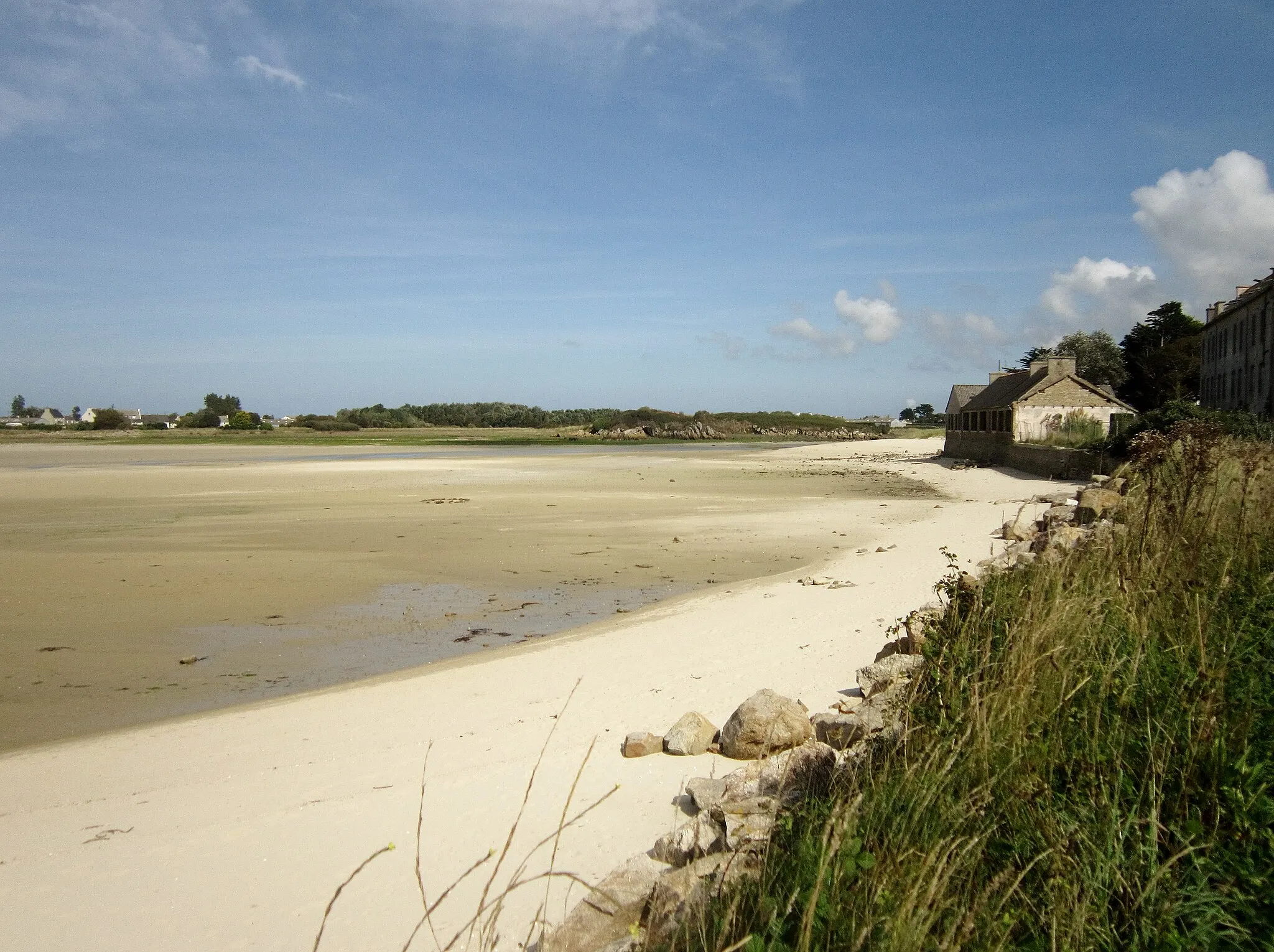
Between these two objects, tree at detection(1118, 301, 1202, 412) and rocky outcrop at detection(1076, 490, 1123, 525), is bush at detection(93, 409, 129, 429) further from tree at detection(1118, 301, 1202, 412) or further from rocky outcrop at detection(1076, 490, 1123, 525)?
rocky outcrop at detection(1076, 490, 1123, 525)

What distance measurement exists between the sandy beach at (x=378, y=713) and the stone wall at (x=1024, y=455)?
23.7ft

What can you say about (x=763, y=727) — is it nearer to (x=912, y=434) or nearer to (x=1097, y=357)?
(x=1097, y=357)

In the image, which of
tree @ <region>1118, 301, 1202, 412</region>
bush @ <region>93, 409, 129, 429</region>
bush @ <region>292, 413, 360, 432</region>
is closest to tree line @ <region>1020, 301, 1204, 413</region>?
tree @ <region>1118, 301, 1202, 412</region>

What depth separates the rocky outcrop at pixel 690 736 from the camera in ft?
16.1

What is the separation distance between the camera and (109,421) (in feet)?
342

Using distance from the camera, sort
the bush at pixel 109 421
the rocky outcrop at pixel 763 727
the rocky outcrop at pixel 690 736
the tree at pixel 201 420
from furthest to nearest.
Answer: the tree at pixel 201 420, the bush at pixel 109 421, the rocky outcrop at pixel 690 736, the rocky outcrop at pixel 763 727

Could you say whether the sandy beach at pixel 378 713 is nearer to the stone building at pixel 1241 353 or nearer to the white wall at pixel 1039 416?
the white wall at pixel 1039 416

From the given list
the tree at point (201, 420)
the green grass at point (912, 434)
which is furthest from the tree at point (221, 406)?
the green grass at point (912, 434)

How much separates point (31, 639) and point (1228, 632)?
1055 cm

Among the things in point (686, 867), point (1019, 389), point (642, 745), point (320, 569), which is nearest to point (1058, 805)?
point (686, 867)

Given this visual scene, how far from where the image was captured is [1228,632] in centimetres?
387

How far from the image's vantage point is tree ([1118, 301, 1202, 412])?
49906 millimetres

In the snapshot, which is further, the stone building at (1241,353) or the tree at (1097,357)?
the tree at (1097,357)

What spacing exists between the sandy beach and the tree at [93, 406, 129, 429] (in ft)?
322
